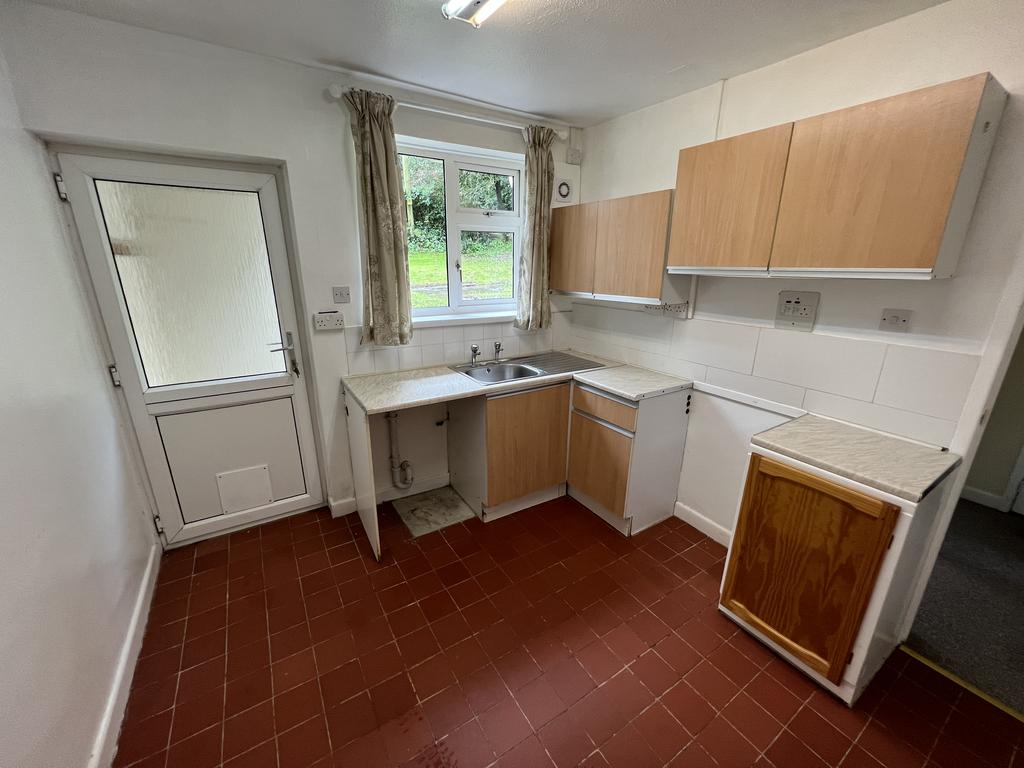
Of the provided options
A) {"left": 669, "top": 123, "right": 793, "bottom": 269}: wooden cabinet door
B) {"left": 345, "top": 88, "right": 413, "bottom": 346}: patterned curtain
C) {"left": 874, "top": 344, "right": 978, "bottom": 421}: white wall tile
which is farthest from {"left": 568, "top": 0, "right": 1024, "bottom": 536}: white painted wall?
{"left": 345, "top": 88, "right": 413, "bottom": 346}: patterned curtain

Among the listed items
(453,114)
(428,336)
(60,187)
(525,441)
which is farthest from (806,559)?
(60,187)

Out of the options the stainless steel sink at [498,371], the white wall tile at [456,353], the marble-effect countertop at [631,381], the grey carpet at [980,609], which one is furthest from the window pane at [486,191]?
the grey carpet at [980,609]

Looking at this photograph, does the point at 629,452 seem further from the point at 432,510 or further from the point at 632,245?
the point at 432,510

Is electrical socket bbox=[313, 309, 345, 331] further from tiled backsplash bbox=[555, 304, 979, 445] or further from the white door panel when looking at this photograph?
tiled backsplash bbox=[555, 304, 979, 445]

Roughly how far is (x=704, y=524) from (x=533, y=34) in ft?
8.57

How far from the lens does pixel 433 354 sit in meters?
2.67

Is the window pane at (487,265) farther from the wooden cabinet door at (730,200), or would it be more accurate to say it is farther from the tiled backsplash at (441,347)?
the wooden cabinet door at (730,200)

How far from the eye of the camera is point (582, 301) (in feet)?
10.1

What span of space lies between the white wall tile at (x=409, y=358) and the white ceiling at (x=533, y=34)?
A: 57.6 inches

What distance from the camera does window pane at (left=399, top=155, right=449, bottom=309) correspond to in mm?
2514

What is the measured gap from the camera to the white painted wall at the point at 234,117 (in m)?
1.55

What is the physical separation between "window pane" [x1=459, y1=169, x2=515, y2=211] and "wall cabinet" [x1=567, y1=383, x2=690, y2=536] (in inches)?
55.2

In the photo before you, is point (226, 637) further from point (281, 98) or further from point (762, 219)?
point (762, 219)

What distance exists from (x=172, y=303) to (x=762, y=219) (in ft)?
9.22
